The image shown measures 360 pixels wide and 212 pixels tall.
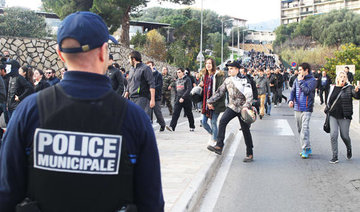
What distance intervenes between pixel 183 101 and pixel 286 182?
621 cm

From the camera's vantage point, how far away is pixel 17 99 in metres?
10.0

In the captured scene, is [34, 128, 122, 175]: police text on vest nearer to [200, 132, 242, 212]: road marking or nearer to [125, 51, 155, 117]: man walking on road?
[200, 132, 242, 212]: road marking

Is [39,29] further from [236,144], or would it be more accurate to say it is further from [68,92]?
[68,92]

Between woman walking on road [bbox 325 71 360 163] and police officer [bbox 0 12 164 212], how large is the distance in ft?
24.2

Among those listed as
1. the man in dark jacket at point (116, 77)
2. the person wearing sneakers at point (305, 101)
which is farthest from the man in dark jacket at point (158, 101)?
the person wearing sneakers at point (305, 101)

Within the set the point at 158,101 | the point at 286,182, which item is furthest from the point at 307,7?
the point at 286,182

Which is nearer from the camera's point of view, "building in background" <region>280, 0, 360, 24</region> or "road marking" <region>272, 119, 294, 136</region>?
"road marking" <region>272, 119, 294, 136</region>

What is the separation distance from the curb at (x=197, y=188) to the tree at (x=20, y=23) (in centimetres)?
2282

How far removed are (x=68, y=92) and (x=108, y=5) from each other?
27042mm

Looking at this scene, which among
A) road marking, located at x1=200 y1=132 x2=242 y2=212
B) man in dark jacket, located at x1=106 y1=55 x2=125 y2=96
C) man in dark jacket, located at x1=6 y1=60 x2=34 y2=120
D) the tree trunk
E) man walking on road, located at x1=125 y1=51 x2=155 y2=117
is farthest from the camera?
the tree trunk

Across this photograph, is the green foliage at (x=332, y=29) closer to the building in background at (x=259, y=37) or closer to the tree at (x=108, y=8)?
the building in background at (x=259, y=37)

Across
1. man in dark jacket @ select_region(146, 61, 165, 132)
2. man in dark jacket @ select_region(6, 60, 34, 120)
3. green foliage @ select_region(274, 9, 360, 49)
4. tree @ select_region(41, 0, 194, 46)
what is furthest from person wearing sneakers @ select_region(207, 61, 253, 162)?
green foliage @ select_region(274, 9, 360, 49)

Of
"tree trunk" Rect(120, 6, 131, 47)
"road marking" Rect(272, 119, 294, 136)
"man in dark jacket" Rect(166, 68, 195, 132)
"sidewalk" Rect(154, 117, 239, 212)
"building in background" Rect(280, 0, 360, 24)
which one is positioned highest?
"building in background" Rect(280, 0, 360, 24)

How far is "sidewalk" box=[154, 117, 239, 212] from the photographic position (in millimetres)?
5582
